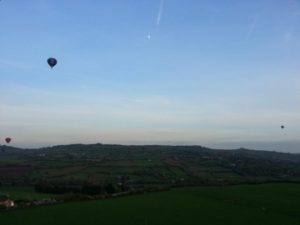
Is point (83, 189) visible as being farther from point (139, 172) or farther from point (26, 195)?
point (139, 172)

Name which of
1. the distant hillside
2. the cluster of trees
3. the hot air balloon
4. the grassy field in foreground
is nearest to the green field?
the cluster of trees

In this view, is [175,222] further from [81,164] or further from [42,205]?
[81,164]

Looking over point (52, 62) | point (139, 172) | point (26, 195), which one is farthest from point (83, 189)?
point (139, 172)

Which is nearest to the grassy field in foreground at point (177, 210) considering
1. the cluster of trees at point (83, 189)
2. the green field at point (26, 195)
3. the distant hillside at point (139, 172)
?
the cluster of trees at point (83, 189)

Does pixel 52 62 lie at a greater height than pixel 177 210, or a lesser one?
greater

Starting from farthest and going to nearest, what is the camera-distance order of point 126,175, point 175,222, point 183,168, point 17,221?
1. point 183,168
2. point 126,175
3. point 17,221
4. point 175,222

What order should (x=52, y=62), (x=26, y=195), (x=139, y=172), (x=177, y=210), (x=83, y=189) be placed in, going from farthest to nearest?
(x=139, y=172) → (x=83, y=189) → (x=26, y=195) → (x=52, y=62) → (x=177, y=210)

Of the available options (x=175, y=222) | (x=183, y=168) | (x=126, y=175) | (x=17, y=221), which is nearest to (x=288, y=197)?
(x=175, y=222)

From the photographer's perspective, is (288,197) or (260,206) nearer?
(260,206)

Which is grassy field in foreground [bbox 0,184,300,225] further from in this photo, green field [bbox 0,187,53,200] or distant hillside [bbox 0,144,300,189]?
distant hillside [bbox 0,144,300,189]
